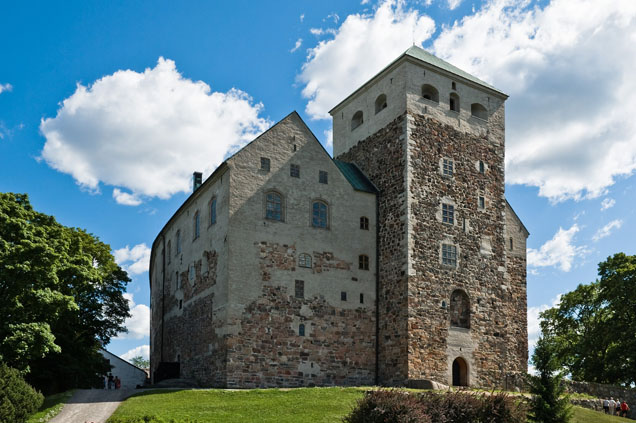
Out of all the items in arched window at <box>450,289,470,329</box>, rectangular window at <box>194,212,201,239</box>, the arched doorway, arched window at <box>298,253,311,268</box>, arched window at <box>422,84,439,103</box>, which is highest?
arched window at <box>422,84,439,103</box>

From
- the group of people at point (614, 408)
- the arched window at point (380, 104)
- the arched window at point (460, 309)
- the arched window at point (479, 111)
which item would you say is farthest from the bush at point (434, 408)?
the arched window at point (479, 111)

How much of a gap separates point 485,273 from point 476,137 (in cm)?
816

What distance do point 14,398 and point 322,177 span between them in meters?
18.7

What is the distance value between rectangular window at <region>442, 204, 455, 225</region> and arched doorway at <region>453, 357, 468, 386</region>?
7.44 m

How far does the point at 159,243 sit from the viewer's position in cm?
5006

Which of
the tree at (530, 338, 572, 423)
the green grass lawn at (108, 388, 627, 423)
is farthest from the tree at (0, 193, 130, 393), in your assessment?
the tree at (530, 338, 572, 423)

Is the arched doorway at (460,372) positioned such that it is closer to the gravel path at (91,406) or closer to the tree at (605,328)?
the tree at (605,328)

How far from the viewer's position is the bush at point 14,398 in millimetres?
22172

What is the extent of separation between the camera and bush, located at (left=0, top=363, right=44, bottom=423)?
22.2 meters

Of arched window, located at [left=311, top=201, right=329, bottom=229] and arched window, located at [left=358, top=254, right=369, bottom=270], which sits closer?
arched window, located at [left=311, top=201, right=329, bottom=229]

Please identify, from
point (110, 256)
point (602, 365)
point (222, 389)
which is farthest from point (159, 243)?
point (602, 365)

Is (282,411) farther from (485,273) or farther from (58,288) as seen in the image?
(485,273)

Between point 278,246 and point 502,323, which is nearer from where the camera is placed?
point 278,246

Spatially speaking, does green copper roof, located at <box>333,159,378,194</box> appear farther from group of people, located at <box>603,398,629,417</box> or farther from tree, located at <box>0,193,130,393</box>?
group of people, located at <box>603,398,629,417</box>
